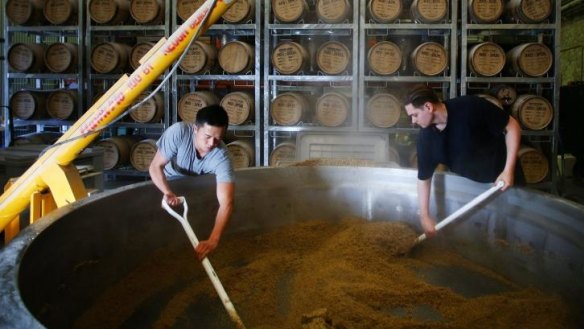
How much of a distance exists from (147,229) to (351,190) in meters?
1.71

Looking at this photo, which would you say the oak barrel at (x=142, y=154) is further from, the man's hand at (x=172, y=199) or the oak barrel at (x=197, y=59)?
the man's hand at (x=172, y=199)

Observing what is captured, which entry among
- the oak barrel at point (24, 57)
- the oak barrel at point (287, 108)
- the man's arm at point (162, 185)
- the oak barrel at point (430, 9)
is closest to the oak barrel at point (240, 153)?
the oak barrel at point (287, 108)

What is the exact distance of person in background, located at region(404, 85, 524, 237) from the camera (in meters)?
3.22

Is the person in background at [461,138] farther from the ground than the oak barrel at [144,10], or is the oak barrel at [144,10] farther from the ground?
the oak barrel at [144,10]

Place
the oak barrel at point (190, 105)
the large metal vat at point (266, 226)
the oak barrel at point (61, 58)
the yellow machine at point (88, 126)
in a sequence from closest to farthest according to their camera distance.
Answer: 1. the large metal vat at point (266, 226)
2. the yellow machine at point (88, 126)
3. the oak barrel at point (190, 105)
4. the oak barrel at point (61, 58)

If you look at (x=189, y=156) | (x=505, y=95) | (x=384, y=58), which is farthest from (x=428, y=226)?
(x=505, y=95)

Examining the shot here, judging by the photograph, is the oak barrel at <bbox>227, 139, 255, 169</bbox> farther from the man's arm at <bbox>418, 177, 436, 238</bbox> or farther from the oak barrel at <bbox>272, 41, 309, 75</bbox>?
the man's arm at <bbox>418, 177, 436, 238</bbox>

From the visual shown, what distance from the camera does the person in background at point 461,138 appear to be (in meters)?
3.22

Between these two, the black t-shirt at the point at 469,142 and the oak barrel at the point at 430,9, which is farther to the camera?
the oak barrel at the point at 430,9

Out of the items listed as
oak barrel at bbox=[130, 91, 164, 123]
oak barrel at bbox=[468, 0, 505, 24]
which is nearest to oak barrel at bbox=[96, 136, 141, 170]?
oak barrel at bbox=[130, 91, 164, 123]

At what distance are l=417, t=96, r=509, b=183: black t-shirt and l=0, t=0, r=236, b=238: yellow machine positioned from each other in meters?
1.70

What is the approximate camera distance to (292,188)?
3.95 metres

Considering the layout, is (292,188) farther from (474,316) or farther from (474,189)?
(474,316)

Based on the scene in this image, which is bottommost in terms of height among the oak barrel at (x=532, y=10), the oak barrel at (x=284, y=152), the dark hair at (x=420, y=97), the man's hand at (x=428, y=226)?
the man's hand at (x=428, y=226)
